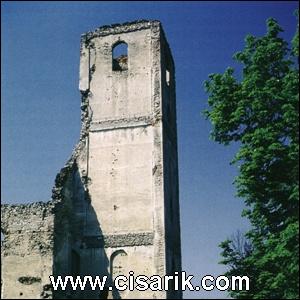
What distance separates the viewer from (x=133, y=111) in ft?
62.2

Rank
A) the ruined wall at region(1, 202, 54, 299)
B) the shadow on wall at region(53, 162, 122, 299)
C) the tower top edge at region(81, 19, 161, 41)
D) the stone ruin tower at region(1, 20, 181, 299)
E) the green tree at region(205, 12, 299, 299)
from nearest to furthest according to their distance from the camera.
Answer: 1. the green tree at region(205, 12, 299, 299)
2. the ruined wall at region(1, 202, 54, 299)
3. the stone ruin tower at region(1, 20, 181, 299)
4. the shadow on wall at region(53, 162, 122, 299)
5. the tower top edge at region(81, 19, 161, 41)

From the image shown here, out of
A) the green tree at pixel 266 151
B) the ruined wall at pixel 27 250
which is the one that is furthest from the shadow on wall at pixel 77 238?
the green tree at pixel 266 151

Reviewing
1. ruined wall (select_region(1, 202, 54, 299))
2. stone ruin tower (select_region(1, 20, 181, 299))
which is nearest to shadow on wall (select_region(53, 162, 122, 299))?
stone ruin tower (select_region(1, 20, 181, 299))

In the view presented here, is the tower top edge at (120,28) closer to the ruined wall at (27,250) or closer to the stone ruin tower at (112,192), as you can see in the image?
the stone ruin tower at (112,192)

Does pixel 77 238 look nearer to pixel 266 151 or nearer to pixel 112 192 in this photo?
pixel 112 192

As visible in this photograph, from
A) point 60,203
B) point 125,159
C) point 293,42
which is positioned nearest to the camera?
point 293,42

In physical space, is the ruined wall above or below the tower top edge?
below

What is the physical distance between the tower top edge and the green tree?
209 inches

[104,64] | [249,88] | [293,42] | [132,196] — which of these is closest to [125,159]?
[132,196]

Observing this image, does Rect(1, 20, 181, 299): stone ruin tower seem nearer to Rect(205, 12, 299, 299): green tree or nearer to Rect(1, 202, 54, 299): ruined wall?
Rect(1, 202, 54, 299): ruined wall

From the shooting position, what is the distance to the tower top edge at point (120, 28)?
19922mm

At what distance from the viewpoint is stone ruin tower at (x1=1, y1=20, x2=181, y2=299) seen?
16469mm

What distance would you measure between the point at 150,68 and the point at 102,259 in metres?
7.51

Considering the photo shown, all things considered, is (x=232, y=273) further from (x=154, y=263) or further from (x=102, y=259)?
(x=102, y=259)
